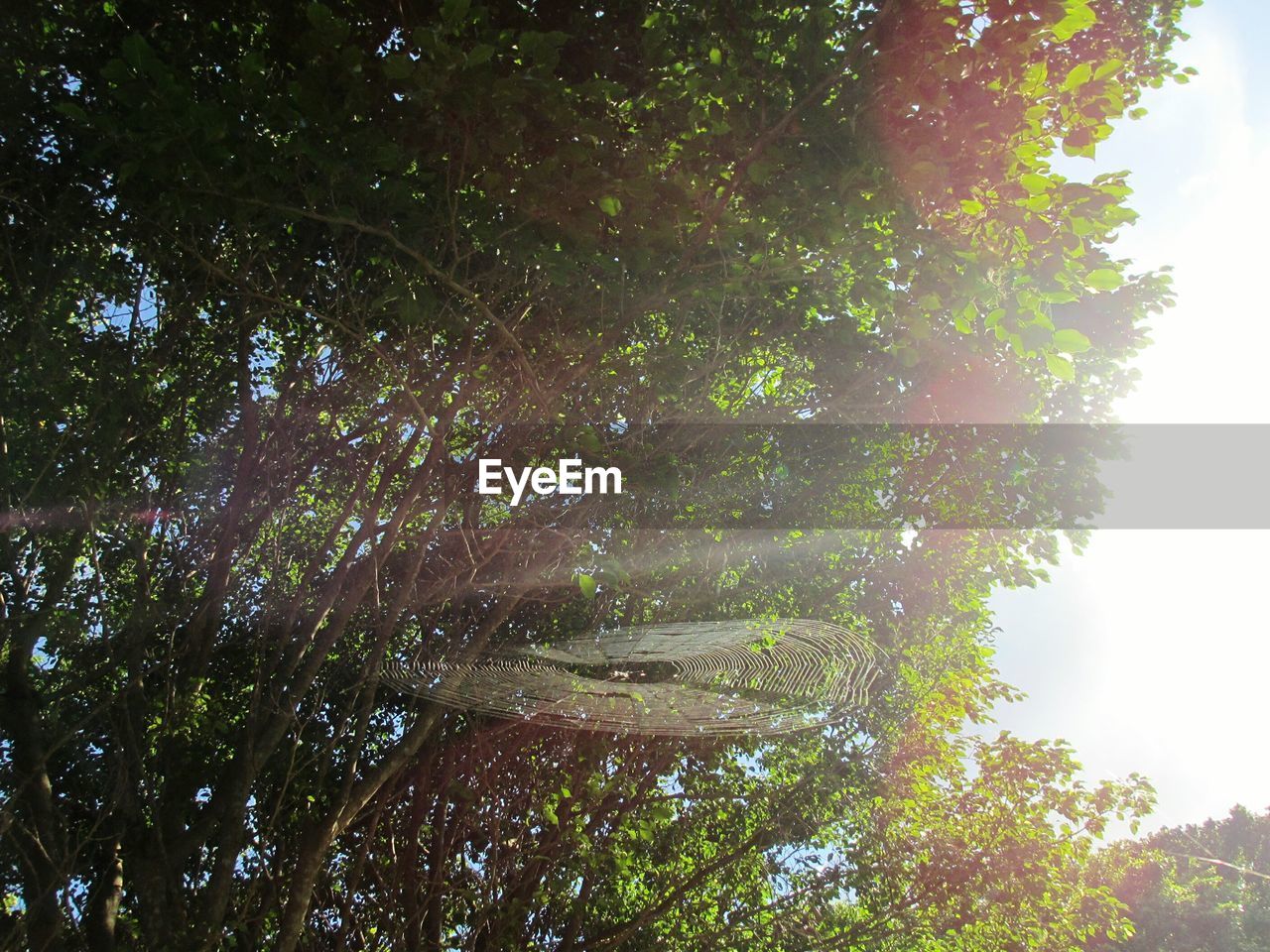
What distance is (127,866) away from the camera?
484 cm

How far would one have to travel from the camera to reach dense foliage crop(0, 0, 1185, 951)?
3.58m

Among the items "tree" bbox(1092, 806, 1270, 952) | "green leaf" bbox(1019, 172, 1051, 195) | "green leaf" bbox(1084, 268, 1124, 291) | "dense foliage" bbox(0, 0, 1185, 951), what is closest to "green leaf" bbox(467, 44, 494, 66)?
"dense foliage" bbox(0, 0, 1185, 951)

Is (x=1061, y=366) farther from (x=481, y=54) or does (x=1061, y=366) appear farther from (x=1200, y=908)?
(x=1200, y=908)

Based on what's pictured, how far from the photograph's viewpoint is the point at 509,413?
216 inches

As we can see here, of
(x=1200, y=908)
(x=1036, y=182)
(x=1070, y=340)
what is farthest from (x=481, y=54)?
(x=1200, y=908)

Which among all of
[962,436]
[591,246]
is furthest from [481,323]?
[962,436]

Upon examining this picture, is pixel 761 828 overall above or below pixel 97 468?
below

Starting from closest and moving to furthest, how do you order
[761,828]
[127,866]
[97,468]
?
[127,866] → [97,468] → [761,828]

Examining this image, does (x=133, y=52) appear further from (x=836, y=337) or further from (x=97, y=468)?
(x=836, y=337)

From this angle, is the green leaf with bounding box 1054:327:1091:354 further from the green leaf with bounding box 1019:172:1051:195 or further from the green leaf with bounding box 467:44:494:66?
the green leaf with bounding box 467:44:494:66

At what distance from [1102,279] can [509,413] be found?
364 centimetres

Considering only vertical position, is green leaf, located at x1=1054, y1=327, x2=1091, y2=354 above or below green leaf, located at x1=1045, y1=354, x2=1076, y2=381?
above

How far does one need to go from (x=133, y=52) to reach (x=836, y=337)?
4.07 m

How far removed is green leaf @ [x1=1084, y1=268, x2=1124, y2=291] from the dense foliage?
0.08ft
